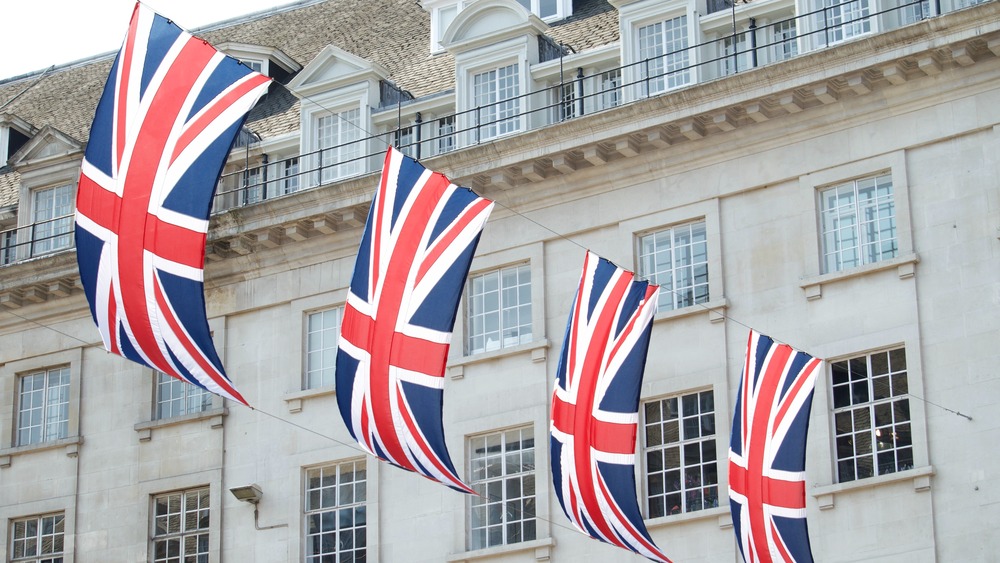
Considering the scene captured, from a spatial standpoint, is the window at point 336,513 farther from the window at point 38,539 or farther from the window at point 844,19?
the window at point 844,19

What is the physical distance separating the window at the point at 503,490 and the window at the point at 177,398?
6.18m

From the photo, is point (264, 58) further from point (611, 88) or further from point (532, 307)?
point (532, 307)

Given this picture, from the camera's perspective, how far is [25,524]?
136 ft

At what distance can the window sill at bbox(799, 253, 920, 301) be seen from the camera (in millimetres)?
33438

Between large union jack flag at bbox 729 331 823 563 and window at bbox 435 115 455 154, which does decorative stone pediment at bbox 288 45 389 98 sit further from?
large union jack flag at bbox 729 331 823 563

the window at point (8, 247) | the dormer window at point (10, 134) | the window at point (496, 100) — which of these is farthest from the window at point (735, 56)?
the dormer window at point (10, 134)

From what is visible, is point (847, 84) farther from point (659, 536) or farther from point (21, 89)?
point (21, 89)

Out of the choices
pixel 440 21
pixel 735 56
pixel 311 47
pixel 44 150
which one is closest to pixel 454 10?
pixel 440 21

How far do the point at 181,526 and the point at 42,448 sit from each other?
11.5 feet

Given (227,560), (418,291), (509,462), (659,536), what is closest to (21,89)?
(227,560)

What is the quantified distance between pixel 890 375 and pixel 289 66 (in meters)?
17.2

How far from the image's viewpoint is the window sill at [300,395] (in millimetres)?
38688

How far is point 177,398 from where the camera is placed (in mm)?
40844

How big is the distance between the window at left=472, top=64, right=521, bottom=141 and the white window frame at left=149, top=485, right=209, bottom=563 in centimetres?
820
